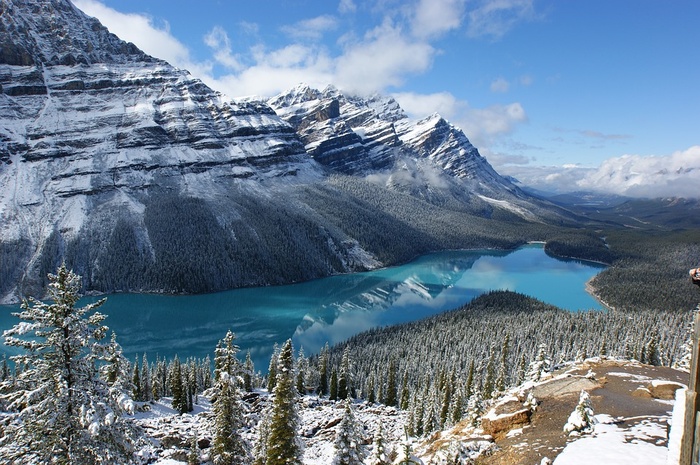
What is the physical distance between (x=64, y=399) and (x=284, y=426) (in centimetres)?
1262

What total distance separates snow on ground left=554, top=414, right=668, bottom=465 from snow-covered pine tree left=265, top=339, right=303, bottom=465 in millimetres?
13817

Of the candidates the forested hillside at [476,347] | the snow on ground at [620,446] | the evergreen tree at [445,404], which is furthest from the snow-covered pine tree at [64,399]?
Answer: the evergreen tree at [445,404]

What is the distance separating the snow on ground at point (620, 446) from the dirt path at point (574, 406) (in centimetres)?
67

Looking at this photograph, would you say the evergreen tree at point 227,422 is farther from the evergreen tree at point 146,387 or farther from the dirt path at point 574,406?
the evergreen tree at point 146,387

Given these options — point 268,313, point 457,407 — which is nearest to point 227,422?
point 457,407

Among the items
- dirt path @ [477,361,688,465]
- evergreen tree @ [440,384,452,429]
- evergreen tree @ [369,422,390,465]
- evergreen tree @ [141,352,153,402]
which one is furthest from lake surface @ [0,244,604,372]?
evergreen tree @ [369,422,390,465]

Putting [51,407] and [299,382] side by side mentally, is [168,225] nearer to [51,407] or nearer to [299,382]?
[299,382]

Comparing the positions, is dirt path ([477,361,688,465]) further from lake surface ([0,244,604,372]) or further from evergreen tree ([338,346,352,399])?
lake surface ([0,244,604,372])

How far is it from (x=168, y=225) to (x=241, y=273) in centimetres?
4490

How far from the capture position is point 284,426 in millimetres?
23016

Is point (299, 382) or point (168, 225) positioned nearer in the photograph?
point (299, 382)

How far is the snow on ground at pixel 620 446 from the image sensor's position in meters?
13.4

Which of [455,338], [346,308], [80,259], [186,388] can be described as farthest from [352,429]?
[80,259]

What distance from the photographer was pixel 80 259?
170 m
